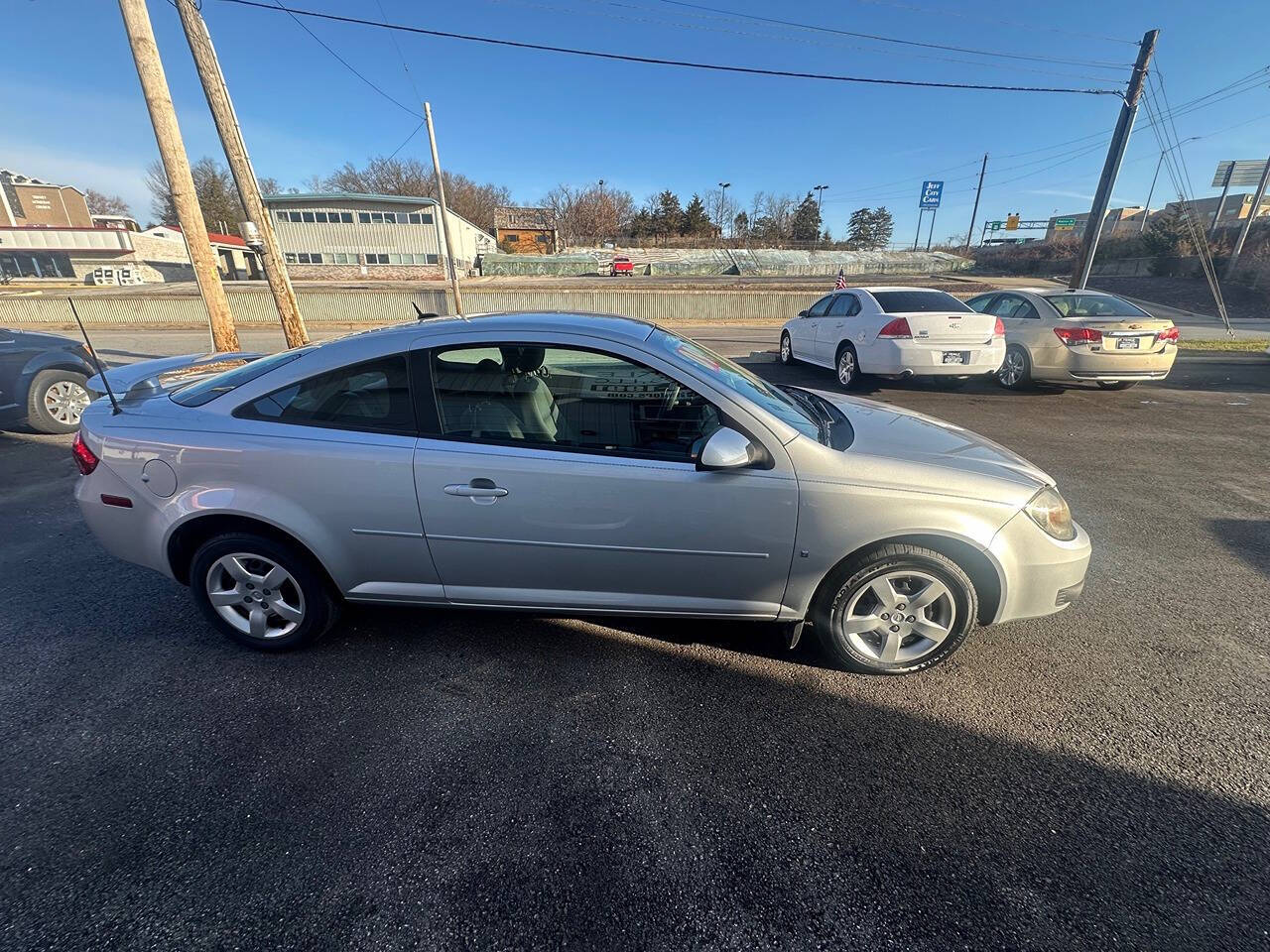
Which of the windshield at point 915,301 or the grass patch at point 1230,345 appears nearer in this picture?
the windshield at point 915,301

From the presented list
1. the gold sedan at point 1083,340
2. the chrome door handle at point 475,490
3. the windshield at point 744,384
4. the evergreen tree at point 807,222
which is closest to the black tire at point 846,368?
the gold sedan at point 1083,340

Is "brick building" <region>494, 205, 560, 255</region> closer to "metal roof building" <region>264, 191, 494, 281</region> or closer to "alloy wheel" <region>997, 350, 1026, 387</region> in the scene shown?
"metal roof building" <region>264, 191, 494, 281</region>

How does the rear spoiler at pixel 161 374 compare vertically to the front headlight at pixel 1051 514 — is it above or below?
above

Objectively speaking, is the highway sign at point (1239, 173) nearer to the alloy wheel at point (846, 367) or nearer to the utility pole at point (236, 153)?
the alloy wheel at point (846, 367)

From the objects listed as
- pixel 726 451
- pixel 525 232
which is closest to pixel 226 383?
pixel 726 451

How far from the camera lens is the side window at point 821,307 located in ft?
29.7

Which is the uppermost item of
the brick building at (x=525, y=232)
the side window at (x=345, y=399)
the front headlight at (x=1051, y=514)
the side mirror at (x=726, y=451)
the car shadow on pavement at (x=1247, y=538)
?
the brick building at (x=525, y=232)

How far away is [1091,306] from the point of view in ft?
26.1

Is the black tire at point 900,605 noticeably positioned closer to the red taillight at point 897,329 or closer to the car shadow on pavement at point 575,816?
the car shadow on pavement at point 575,816

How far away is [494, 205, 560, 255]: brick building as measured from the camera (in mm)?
67312

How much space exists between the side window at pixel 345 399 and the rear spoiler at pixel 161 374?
98 cm

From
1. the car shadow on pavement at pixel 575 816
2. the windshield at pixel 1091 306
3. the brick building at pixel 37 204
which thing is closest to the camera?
the car shadow on pavement at pixel 575 816

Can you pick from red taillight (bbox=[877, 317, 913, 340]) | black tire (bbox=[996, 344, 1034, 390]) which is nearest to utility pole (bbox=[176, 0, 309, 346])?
red taillight (bbox=[877, 317, 913, 340])

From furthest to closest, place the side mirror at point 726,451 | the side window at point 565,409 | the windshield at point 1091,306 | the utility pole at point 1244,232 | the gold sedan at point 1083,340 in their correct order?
the utility pole at point 1244,232, the windshield at point 1091,306, the gold sedan at point 1083,340, the side window at point 565,409, the side mirror at point 726,451
